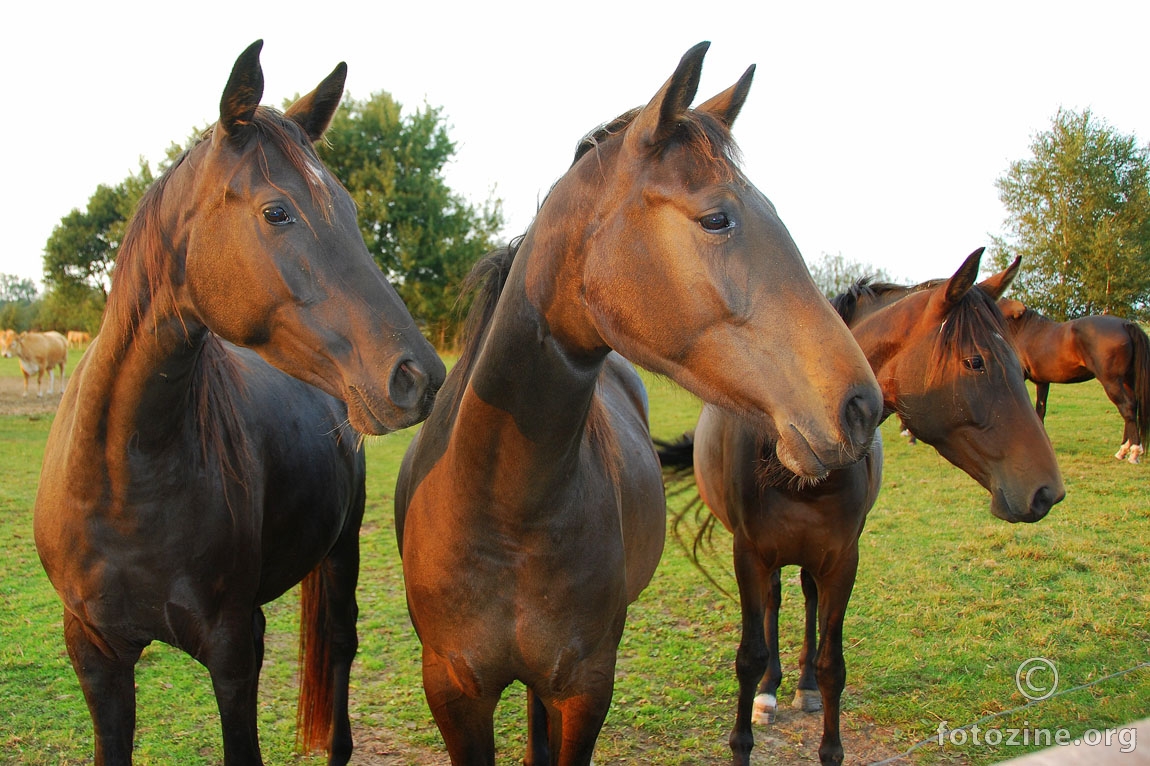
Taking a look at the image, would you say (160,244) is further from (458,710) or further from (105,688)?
(458,710)

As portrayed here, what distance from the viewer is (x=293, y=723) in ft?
12.4

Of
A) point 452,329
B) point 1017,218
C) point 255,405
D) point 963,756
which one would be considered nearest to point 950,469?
point 963,756

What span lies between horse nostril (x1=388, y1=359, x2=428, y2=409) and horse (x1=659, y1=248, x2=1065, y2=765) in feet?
5.34

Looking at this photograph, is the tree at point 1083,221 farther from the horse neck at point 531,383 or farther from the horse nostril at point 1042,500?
the horse neck at point 531,383

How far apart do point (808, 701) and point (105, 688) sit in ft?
10.8

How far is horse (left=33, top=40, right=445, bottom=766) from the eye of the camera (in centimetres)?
181

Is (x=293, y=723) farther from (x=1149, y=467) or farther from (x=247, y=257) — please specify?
(x=1149, y=467)

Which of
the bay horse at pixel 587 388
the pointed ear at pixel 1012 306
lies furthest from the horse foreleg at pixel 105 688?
the pointed ear at pixel 1012 306

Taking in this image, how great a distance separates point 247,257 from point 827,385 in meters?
1.37

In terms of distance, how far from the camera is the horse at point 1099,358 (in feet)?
34.0

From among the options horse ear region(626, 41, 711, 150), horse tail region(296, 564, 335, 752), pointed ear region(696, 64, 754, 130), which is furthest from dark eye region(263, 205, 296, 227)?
horse tail region(296, 564, 335, 752)

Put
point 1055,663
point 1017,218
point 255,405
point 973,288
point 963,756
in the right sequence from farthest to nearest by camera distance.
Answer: point 1017,218, point 1055,663, point 963,756, point 973,288, point 255,405

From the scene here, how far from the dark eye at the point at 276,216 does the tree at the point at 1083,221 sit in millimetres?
24524

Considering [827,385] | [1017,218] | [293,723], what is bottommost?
[293,723]
